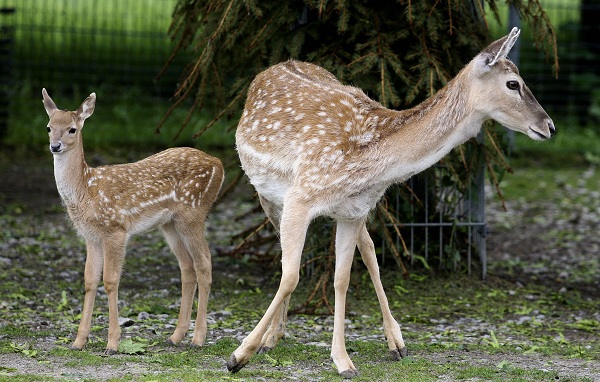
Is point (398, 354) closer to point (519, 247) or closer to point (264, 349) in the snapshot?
point (264, 349)

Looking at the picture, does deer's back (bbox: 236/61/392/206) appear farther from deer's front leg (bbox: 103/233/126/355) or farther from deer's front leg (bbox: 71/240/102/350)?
deer's front leg (bbox: 71/240/102/350)

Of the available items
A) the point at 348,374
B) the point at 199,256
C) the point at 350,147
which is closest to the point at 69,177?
the point at 199,256

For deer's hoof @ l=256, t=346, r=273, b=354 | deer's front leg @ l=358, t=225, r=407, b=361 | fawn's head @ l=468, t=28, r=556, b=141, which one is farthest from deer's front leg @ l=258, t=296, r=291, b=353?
fawn's head @ l=468, t=28, r=556, b=141

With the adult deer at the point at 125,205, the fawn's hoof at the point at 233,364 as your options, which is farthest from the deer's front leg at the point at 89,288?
the fawn's hoof at the point at 233,364

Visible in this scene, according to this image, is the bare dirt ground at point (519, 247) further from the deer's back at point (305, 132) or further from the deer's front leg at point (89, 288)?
the deer's back at point (305, 132)

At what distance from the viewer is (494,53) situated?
588cm

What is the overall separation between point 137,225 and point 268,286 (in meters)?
2.06

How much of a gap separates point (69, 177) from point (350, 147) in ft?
5.65

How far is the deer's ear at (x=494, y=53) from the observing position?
5.81 m

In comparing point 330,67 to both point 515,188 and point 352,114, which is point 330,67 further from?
point 515,188

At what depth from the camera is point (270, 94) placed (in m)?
6.79

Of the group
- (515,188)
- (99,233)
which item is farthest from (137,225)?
(515,188)

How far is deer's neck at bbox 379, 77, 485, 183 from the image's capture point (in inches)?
235

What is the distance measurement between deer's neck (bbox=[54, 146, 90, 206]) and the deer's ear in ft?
8.10
